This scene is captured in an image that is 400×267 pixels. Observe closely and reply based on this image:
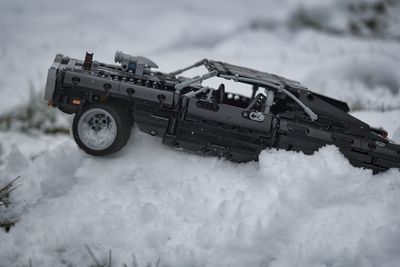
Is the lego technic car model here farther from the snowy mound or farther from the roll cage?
the snowy mound

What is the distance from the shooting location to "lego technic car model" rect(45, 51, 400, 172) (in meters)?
5.86

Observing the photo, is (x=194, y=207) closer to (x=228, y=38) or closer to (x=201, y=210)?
(x=201, y=210)

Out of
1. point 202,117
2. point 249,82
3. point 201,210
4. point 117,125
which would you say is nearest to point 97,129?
point 117,125

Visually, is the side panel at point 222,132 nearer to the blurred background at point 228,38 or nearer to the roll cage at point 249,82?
the roll cage at point 249,82

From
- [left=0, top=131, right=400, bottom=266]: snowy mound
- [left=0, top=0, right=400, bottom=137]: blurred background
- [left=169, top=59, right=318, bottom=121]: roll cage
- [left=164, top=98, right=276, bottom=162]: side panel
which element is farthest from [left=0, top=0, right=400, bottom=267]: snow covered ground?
[left=0, top=0, right=400, bottom=137]: blurred background

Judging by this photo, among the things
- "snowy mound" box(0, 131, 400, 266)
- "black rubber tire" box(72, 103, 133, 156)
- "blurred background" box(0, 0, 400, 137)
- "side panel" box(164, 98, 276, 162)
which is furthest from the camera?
"blurred background" box(0, 0, 400, 137)

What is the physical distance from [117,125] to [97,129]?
35 cm

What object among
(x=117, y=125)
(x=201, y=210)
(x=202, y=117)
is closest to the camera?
(x=201, y=210)

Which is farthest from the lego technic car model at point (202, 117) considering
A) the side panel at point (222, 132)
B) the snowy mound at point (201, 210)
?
the snowy mound at point (201, 210)

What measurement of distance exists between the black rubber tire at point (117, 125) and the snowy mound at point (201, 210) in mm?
211

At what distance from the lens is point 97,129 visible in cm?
602

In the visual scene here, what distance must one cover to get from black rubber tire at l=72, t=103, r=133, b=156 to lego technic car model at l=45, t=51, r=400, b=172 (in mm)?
13

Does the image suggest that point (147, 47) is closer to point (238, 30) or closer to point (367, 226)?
point (238, 30)

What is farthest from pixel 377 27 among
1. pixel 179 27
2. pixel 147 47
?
pixel 147 47
